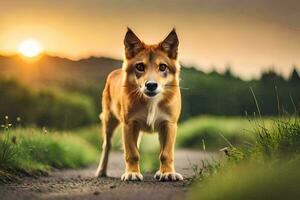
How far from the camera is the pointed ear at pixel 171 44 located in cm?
878

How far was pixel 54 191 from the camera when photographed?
27.0 feet

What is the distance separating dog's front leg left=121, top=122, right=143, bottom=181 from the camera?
870 cm

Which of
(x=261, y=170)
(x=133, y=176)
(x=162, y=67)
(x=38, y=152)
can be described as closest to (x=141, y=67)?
(x=162, y=67)

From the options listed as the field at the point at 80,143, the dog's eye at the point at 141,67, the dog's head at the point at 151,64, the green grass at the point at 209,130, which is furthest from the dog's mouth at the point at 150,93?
the green grass at the point at 209,130

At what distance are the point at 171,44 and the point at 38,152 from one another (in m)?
3.76

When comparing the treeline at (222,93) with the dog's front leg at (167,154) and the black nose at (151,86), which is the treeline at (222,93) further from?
the black nose at (151,86)

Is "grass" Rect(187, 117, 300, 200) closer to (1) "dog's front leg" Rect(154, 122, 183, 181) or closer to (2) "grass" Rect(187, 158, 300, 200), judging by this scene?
(2) "grass" Rect(187, 158, 300, 200)

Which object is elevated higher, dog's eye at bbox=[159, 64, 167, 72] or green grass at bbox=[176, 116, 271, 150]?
dog's eye at bbox=[159, 64, 167, 72]

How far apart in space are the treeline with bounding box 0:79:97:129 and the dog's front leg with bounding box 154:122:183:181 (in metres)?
7.68

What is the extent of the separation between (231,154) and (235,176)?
3.98 feet

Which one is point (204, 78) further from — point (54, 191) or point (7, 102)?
point (54, 191)

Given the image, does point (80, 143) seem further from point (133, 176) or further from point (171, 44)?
point (171, 44)

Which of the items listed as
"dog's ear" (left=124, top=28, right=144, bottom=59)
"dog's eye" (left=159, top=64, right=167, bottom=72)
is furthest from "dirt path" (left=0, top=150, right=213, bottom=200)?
"dog's ear" (left=124, top=28, right=144, bottom=59)

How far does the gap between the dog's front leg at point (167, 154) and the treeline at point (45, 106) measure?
7676 millimetres
